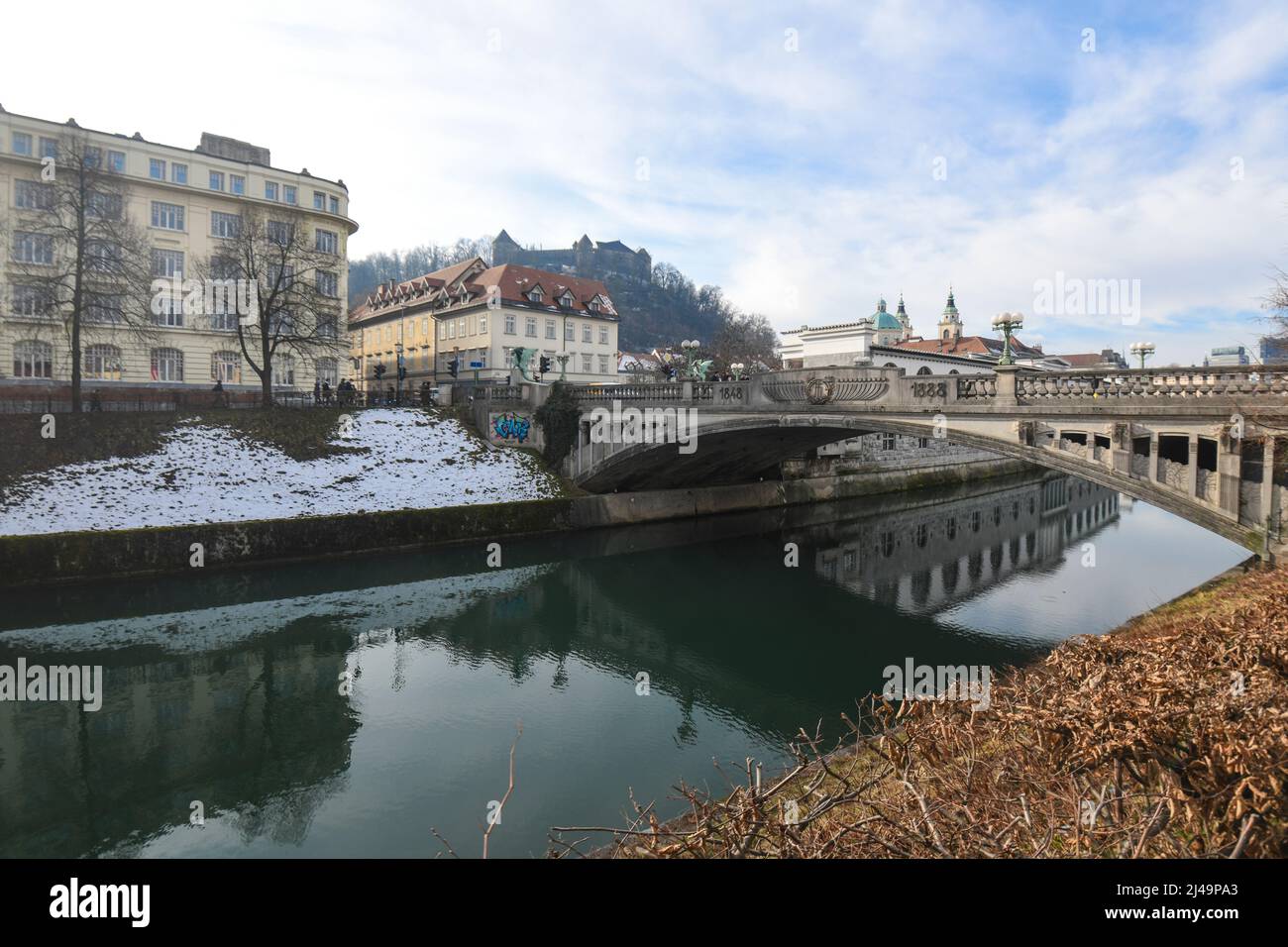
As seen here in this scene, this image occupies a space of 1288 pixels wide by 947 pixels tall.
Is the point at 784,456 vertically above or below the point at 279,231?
below

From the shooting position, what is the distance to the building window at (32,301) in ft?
91.8

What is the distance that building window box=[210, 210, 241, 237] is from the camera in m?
42.8

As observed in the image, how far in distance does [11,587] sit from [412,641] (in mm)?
11718

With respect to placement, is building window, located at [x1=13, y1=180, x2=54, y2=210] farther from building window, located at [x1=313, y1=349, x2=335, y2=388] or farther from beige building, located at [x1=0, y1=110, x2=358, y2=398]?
building window, located at [x1=313, y1=349, x2=335, y2=388]

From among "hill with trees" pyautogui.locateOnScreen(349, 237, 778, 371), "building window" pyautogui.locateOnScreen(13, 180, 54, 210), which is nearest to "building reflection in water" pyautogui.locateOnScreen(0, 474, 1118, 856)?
"building window" pyautogui.locateOnScreen(13, 180, 54, 210)

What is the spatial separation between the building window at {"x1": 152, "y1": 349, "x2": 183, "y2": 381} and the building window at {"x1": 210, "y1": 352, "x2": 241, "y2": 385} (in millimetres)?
1588

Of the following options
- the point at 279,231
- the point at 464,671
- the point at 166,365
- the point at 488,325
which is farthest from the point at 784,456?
the point at 166,365

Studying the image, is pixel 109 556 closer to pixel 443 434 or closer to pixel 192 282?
pixel 443 434

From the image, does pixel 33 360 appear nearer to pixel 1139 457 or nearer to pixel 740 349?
pixel 1139 457

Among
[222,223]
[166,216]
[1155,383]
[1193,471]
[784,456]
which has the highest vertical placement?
[222,223]

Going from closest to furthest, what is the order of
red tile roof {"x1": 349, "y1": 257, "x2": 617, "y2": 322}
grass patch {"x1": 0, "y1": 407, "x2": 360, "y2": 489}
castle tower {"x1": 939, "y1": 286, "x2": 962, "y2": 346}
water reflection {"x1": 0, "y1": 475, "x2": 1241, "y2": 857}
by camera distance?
water reflection {"x1": 0, "y1": 475, "x2": 1241, "y2": 857} < grass patch {"x1": 0, "y1": 407, "x2": 360, "y2": 489} < red tile roof {"x1": 349, "y1": 257, "x2": 617, "y2": 322} < castle tower {"x1": 939, "y1": 286, "x2": 962, "y2": 346}

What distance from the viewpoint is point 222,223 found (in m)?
43.2

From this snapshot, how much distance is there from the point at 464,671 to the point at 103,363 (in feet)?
111
